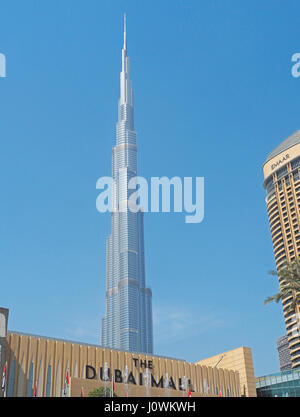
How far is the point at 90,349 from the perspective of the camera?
220ft

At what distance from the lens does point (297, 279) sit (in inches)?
2156

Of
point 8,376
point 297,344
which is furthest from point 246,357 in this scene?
point 297,344

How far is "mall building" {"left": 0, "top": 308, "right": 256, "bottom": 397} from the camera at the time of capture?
59.5m

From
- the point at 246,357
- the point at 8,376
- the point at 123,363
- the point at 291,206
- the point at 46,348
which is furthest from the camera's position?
the point at 291,206

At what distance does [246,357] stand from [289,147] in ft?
431

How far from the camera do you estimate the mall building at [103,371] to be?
5950cm

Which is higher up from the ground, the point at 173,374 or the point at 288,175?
the point at 288,175

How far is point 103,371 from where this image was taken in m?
66.6

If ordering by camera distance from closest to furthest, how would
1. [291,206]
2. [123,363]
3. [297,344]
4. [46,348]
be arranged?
1. [46,348]
2. [123,363]
3. [297,344]
4. [291,206]
